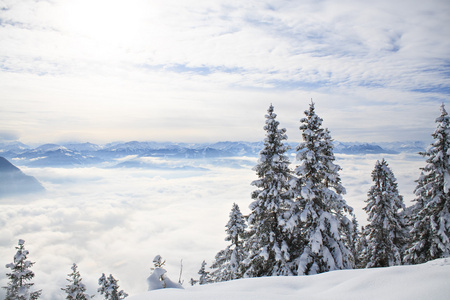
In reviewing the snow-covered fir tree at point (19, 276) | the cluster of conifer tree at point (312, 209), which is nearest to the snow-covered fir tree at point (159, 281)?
the cluster of conifer tree at point (312, 209)

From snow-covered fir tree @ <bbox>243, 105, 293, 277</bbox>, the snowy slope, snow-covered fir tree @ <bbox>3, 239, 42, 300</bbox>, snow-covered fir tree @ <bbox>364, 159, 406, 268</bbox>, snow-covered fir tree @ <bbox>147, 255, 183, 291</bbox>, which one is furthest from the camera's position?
snow-covered fir tree @ <bbox>364, 159, 406, 268</bbox>

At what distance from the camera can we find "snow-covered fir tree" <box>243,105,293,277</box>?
1460 centimetres

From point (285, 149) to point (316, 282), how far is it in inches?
358

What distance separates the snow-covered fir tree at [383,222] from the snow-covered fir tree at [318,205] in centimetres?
898

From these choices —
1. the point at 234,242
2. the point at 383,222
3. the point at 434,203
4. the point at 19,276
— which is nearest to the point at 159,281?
the point at 234,242

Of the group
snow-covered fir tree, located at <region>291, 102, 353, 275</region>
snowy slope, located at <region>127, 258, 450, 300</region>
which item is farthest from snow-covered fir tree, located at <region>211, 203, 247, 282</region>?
snowy slope, located at <region>127, 258, 450, 300</region>

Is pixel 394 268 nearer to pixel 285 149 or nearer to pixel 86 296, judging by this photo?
pixel 285 149

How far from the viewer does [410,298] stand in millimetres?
4426

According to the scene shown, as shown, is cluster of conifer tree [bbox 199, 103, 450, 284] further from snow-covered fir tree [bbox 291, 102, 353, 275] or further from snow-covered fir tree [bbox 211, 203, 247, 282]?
snow-covered fir tree [bbox 211, 203, 247, 282]

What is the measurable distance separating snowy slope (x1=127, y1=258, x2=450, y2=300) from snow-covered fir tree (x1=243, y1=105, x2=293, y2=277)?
7471 mm

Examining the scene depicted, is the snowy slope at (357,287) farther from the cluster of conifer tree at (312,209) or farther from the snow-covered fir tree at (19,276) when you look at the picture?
the snow-covered fir tree at (19,276)

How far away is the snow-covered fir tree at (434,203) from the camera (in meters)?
15.0

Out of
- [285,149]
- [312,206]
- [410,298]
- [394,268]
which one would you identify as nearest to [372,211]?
[312,206]

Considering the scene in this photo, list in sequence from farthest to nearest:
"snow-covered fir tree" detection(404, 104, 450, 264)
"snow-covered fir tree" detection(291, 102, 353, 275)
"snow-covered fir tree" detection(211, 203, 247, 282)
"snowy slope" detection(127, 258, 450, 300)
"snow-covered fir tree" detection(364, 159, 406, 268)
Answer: "snow-covered fir tree" detection(211, 203, 247, 282), "snow-covered fir tree" detection(364, 159, 406, 268), "snow-covered fir tree" detection(404, 104, 450, 264), "snow-covered fir tree" detection(291, 102, 353, 275), "snowy slope" detection(127, 258, 450, 300)
